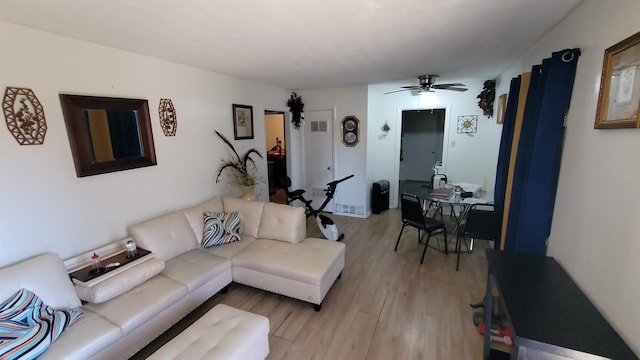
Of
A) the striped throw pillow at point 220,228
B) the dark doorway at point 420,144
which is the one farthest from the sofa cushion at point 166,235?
the dark doorway at point 420,144

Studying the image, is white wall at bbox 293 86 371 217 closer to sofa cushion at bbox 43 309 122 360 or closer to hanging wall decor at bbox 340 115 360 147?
hanging wall decor at bbox 340 115 360 147

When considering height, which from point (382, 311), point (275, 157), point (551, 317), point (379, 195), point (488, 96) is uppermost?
point (488, 96)

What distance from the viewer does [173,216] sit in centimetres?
275

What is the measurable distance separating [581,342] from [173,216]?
3.09 meters

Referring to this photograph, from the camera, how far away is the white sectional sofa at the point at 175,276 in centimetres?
169

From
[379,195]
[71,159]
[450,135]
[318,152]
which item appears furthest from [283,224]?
[450,135]

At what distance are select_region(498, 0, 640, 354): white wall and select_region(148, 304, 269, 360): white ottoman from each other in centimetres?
183

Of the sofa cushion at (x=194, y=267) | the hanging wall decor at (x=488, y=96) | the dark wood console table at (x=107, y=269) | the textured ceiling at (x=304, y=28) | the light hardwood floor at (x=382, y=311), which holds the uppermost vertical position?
the textured ceiling at (x=304, y=28)

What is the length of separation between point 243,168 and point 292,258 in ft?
5.69

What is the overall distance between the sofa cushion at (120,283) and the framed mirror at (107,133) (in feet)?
2.94

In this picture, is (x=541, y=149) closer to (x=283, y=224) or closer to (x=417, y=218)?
(x=417, y=218)

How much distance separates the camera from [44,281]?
1.75 m

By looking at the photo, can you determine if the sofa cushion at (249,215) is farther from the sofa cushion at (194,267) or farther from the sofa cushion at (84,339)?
the sofa cushion at (84,339)

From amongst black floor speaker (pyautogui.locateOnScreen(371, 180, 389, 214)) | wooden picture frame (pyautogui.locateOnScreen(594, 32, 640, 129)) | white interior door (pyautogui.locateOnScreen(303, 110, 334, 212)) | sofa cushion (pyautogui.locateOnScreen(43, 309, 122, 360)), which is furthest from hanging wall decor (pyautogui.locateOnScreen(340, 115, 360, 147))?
sofa cushion (pyautogui.locateOnScreen(43, 309, 122, 360))
